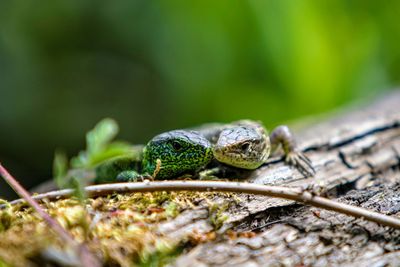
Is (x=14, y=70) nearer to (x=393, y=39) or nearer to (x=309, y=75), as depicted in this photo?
(x=309, y=75)

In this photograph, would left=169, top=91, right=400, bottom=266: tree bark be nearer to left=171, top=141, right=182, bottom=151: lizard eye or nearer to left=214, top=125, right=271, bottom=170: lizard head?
left=214, top=125, right=271, bottom=170: lizard head

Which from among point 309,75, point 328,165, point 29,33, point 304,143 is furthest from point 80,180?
point 29,33

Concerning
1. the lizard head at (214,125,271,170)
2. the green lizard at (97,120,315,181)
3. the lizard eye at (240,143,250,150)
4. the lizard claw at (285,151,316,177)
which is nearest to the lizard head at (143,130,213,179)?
the green lizard at (97,120,315,181)

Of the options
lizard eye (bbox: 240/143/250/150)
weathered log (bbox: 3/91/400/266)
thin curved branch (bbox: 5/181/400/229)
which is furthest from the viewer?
lizard eye (bbox: 240/143/250/150)

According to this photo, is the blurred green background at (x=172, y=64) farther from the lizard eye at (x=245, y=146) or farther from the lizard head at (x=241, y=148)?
the lizard eye at (x=245, y=146)

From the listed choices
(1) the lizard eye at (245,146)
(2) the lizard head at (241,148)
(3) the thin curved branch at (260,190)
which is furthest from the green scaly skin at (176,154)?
(3) the thin curved branch at (260,190)

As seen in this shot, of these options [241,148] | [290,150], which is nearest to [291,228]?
[241,148]

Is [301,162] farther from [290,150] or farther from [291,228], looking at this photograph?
[291,228]
